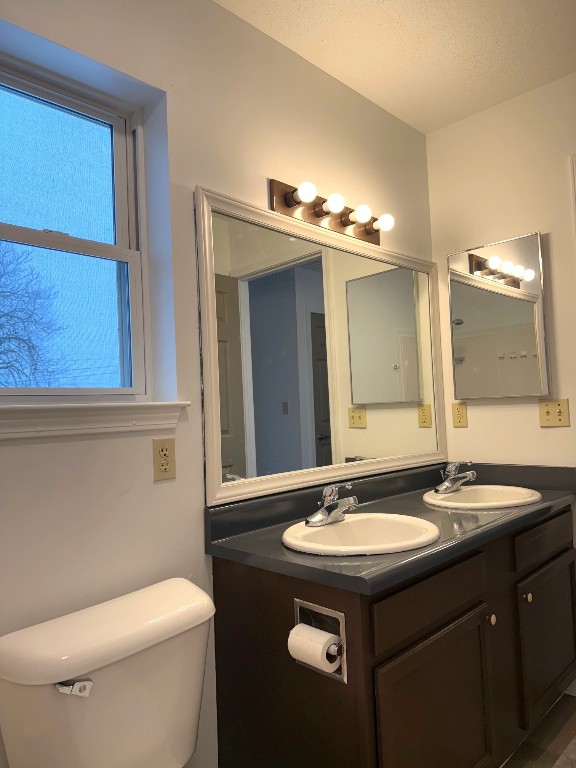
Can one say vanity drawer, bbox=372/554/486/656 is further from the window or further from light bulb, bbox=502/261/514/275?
light bulb, bbox=502/261/514/275

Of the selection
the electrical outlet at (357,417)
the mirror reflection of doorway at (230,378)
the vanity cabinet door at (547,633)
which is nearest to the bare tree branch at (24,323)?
the mirror reflection of doorway at (230,378)

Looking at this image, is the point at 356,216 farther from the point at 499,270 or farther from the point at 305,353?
the point at 499,270

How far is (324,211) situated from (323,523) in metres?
1.06

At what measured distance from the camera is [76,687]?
987mm

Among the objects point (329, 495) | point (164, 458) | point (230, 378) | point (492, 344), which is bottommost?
point (329, 495)

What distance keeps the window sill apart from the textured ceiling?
49.4 inches

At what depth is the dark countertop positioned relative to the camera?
1193 millimetres

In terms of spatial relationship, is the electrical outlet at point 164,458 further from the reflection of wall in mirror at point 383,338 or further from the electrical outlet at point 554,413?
the electrical outlet at point 554,413

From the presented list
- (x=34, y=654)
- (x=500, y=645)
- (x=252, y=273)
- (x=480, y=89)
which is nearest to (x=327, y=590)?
Result: (x=34, y=654)

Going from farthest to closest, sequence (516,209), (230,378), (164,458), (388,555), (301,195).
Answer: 1. (516,209)
2. (301,195)
3. (230,378)
4. (164,458)
5. (388,555)

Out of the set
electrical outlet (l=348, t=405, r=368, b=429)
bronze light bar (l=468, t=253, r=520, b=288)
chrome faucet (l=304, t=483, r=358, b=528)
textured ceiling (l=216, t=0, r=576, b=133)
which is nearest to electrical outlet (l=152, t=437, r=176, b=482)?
chrome faucet (l=304, t=483, r=358, b=528)

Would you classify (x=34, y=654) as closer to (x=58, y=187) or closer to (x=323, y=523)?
(x=323, y=523)

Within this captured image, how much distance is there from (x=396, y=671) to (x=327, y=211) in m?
1.43

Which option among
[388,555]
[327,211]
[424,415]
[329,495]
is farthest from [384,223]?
[388,555]
